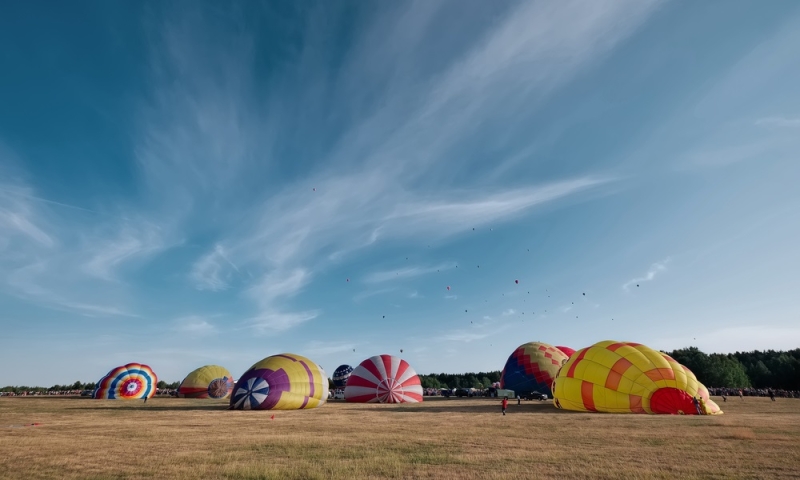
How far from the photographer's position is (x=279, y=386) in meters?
25.9

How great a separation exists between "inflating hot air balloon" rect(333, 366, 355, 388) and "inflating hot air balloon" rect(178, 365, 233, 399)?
16.1m

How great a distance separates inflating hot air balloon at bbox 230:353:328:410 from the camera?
25453mm

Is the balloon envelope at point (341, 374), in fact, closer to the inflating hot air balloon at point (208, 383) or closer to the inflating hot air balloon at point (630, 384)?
the inflating hot air balloon at point (208, 383)

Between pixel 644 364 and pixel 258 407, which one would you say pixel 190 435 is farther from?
pixel 644 364

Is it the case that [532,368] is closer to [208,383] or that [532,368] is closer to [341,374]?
[341,374]

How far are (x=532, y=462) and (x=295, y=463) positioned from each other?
4951 millimetres

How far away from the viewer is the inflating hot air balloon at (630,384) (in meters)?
20.4

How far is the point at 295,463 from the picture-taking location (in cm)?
890

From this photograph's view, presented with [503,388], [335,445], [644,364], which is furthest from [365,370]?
[335,445]

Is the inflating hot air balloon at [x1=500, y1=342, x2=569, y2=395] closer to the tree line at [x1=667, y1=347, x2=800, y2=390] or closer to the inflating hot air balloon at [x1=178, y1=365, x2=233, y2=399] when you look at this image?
the inflating hot air balloon at [x1=178, y1=365, x2=233, y2=399]

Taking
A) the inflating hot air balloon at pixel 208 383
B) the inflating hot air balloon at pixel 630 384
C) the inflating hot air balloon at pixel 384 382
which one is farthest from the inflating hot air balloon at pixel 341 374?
the inflating hot air balloon at pixel 630 384

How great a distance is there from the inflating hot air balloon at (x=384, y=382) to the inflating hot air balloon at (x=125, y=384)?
2449 centimetres

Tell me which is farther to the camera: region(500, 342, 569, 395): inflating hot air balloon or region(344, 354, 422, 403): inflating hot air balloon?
region(500, 342, 569, 395): inflating hot air balloon

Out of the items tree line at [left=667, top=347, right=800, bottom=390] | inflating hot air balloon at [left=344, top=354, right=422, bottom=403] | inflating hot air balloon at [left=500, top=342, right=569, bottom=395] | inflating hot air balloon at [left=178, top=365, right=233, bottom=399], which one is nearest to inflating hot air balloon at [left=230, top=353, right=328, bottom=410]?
inflating hot air balloon at [left=344, top=354, right=422, bottom=403]
